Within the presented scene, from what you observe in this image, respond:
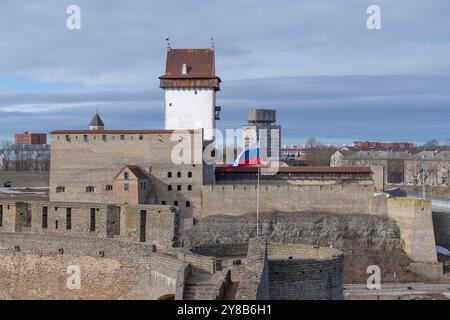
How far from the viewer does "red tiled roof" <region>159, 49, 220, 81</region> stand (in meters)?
44.2

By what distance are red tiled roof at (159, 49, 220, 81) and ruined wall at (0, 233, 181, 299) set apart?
29203 mm

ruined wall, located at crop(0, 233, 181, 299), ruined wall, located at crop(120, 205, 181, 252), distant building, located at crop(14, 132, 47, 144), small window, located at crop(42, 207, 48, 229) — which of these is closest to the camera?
ruined wall, located at crop(0, 233, 181, 299)

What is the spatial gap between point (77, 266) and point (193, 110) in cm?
2971

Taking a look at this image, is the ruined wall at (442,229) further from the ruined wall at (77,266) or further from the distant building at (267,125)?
the distant building at (267,125)

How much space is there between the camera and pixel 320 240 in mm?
37156

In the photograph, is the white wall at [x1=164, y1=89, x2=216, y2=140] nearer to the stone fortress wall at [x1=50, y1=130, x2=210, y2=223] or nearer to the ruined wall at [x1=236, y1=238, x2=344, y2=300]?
the stone fortress wall at [x1=50, y1=130, x2=210, y2=223]

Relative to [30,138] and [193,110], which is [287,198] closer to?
[193,110]

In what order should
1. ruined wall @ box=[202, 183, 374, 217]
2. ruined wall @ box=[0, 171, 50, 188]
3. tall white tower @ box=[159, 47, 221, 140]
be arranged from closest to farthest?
1. ruined wall @ box=[202, 183, 374, 217]
2. tall white tower @ box=[159, 47, 221, 140]
3. ruined wall @ box=[0, 171, 50, 188]

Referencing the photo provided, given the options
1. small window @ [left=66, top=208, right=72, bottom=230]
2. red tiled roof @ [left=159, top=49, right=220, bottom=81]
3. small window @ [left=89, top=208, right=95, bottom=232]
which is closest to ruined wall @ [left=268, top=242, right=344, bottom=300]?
small window @ [left=89, top=208, right=95, bottom=232]

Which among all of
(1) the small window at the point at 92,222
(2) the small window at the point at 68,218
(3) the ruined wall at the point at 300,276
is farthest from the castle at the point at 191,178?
(3) the ruined wall at the point at 300,276

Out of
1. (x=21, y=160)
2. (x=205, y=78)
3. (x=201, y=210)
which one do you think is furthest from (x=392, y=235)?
(x=21, y=160)
